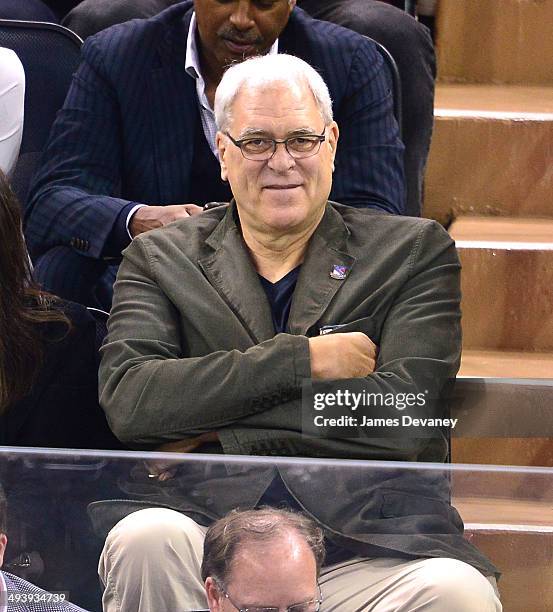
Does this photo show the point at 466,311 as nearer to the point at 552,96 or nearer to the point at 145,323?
the point at 552,96

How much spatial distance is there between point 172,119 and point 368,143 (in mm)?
298

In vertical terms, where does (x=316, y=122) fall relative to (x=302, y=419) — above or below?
above

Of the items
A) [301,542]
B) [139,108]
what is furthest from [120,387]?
[139,108]

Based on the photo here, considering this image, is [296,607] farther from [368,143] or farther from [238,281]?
[368,143]

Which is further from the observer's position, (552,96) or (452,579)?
(552,96)

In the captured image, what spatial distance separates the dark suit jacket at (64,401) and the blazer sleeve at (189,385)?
4.9 inches

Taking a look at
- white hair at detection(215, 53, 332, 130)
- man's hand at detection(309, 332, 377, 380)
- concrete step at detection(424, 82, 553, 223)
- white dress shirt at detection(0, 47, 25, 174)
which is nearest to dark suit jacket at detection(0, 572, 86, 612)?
man's hand at detection(309, 332, 377, 380)

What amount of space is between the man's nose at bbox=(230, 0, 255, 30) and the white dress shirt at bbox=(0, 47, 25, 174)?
32 centimetres

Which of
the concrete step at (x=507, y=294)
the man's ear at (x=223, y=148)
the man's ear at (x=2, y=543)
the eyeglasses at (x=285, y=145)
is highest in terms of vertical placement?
the eyeglasses at (x=285, y=145)

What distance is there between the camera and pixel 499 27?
263cm

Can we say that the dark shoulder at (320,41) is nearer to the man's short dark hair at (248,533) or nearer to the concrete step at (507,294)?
the concrete step at (507,294)

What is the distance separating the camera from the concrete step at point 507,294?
7.59 ft

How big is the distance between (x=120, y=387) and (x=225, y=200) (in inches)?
21.5

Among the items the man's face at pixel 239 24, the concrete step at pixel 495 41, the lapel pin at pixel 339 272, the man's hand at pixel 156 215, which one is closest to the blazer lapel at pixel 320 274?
the lapel pin at pixel 339 272
